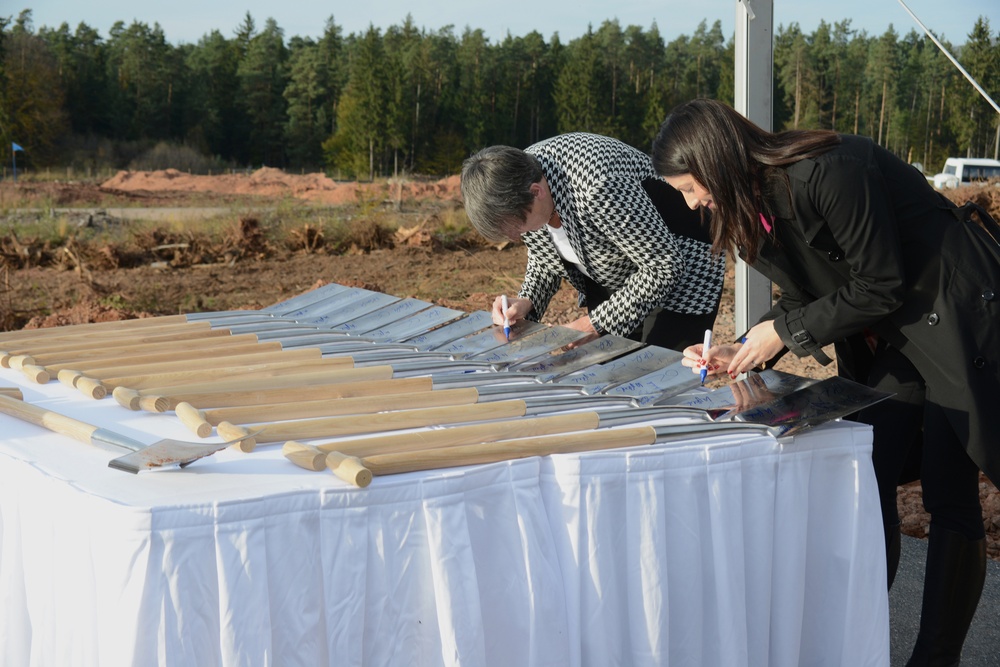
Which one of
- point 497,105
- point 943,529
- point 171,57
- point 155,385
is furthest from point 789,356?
point 171,57

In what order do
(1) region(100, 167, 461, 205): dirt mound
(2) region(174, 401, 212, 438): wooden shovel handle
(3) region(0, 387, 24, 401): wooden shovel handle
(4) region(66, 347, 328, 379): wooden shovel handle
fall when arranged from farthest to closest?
1. (1) region(100, 167, 461, 205): dirt mound
2. (4) region(66, 347, 328, 379): wooden shovel handle
3. (3) region(0, 387, 24, 401): wooden shovel handle
4. (2) region(174, 401, 212, 438): wooden shovel handle

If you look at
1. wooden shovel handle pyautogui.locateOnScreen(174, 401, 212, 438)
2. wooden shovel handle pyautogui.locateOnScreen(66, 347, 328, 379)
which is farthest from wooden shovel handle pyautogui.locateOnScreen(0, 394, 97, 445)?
wooden shovel handle pyautogui.locateOnScreen(66, 347, 328, 379)

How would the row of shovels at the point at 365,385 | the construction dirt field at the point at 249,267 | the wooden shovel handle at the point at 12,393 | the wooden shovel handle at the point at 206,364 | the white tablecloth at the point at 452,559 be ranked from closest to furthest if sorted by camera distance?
1. the white tablecloth at the point at 452,559
2. the row of shovels at the point at 365,385
3. the wooden shovel handle at the point at 12,393
4. the wooden shovel handle at the point at 206,364
5. the construction dirt field at the point at 249,267

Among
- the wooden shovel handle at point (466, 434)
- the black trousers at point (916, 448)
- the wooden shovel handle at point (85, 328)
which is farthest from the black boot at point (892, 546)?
the wooden shovel handle at point (85, 328)

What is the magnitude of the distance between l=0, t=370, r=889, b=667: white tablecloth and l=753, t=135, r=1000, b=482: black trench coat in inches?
10.4

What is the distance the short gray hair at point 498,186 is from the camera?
7.08 feet

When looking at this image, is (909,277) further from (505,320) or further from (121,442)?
(121,442)

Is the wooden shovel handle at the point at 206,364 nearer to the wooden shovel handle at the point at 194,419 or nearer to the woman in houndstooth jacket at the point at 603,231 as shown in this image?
the wooden shovel handle at the point at 194,419

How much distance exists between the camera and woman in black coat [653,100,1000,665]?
5.33 ft

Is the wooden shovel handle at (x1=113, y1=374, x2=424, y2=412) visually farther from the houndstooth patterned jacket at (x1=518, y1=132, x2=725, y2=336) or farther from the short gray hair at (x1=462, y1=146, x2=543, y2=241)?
the houndstooth patterned jacket at (x1=518, y1=132, x2=725, y2=336)

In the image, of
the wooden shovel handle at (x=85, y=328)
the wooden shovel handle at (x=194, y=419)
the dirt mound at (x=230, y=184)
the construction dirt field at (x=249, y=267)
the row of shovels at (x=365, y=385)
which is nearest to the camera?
the row of shovels at (x=365, y=385)

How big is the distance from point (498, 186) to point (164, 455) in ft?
3.54

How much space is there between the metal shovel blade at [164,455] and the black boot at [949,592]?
1.28m

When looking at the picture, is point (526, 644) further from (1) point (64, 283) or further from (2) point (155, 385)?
(1) point (64, 283)
